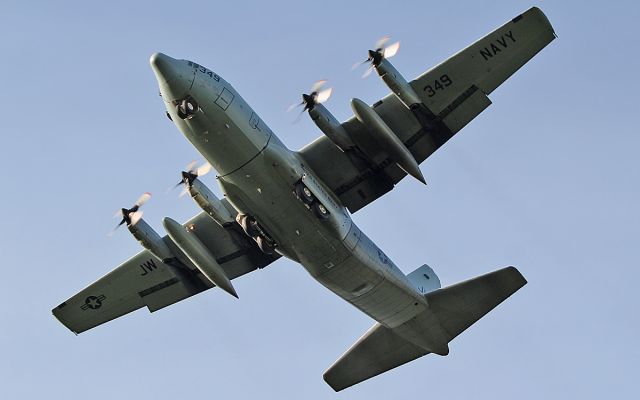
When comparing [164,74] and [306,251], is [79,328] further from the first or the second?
[164,74]

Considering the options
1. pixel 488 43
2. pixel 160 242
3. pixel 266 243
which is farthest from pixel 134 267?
pixel 488 43

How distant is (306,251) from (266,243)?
1.50 metres

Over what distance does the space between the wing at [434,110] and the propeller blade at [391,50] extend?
5.55 ft

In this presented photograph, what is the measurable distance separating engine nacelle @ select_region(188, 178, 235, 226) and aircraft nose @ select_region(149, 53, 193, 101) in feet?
13.6

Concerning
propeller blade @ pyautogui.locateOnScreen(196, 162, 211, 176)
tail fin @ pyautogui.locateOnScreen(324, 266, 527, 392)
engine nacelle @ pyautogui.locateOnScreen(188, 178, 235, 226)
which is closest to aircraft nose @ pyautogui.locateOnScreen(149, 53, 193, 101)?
propeller blade @ pyautogui.locateOnScreen(196, 162, 211, 176)

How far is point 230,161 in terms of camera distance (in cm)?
3428

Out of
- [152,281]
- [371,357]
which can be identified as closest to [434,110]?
[371,357]

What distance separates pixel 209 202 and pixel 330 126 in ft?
16.8

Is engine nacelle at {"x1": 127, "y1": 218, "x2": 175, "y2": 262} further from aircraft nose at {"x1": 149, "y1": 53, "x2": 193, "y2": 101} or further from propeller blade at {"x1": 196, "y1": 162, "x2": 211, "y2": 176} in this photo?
aircraft nose at {"x1": 149, "y1": 53, "x2": 193, "y2": 101}

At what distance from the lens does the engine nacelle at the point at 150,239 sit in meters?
37.8

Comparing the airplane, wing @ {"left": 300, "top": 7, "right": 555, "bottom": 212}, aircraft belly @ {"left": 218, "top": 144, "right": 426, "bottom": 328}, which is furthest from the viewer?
wing @ {"left": 300, "top": 7, "right": 555, "bottom": 212}

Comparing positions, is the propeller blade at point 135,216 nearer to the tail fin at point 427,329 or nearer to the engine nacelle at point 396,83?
the engine nacelle at point 396,83

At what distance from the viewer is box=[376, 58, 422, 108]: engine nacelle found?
1389 inches

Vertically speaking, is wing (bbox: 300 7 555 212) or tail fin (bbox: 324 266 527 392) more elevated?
wing (bbox: 300 7 555 212)
